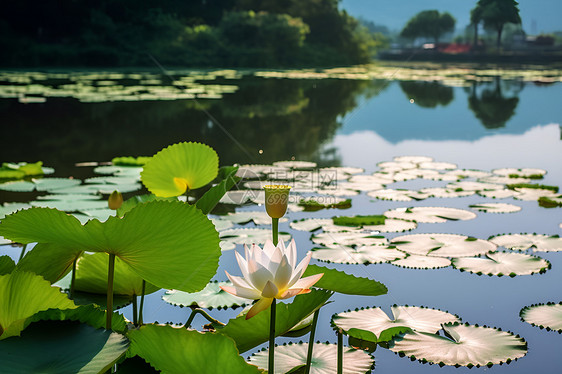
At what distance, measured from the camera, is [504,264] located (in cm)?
157

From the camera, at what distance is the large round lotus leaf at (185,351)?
629mm

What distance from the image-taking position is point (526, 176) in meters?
2.86

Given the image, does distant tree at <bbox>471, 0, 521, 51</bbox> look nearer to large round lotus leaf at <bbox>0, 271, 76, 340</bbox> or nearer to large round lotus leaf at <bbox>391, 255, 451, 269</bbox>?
large round lotus leaf at <bbox>391, 255, 451, 269</bbox>

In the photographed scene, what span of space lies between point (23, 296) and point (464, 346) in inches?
31.6

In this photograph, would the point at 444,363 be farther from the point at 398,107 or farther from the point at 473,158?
the point at 398,107

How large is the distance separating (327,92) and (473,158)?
5469mm

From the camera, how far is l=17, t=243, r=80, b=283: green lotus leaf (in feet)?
2.77

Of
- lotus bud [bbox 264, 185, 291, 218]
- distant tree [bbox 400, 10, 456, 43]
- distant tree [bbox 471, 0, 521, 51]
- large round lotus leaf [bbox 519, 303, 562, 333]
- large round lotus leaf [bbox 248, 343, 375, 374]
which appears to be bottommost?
large round lotus leaf [bbox 519, 303, 562, 333]

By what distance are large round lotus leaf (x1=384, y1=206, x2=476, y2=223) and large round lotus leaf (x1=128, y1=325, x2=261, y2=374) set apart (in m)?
1.54

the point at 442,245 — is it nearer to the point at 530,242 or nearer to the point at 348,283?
the point at 530,242

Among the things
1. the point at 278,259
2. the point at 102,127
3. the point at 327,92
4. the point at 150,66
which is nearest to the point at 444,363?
the point at 278,259

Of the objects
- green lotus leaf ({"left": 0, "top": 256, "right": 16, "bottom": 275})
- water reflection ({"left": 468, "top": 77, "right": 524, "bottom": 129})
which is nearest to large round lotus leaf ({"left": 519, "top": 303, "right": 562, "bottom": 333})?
green lotus leaf ({"left": 0, "top": 256, "right": 16, "bottom": 275})

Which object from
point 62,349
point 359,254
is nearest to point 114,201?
point 62,349

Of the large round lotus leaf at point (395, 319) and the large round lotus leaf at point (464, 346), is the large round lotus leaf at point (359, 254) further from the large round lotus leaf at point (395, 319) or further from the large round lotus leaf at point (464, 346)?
the large round lotus leaf at point (464, 346)
